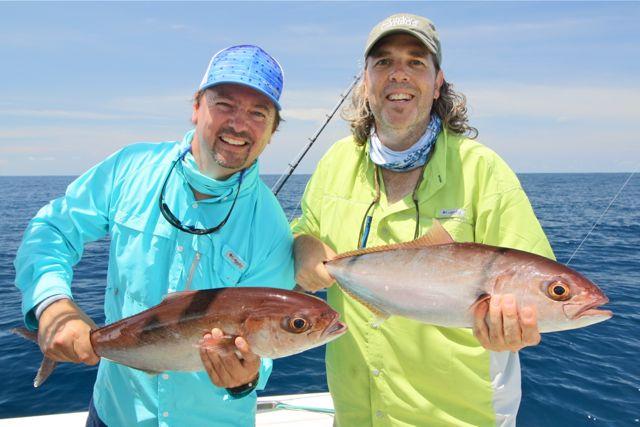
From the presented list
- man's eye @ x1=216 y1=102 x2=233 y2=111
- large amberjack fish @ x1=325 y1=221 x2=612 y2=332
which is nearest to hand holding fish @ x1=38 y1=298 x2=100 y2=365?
man's eye @ x1=216 y1=102 x2=233 y2=111

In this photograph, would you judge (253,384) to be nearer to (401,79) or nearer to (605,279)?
(401,79)

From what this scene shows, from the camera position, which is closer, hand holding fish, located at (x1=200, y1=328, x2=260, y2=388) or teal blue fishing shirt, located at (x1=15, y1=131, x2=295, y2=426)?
hand holding fish, located at (x1=200, y1=328, x2=260, y2=388)

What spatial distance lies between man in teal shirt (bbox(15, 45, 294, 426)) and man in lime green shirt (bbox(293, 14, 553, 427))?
50 cm

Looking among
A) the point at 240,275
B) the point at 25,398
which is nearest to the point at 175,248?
the point at 240,275

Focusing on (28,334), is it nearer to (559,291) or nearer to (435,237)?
(435,237)

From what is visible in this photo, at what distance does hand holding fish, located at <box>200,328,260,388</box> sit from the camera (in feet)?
8.61

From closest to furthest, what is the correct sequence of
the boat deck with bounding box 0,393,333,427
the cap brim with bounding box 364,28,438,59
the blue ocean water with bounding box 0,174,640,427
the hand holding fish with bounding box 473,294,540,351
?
1. the hand holding fish with bounding box 473,294,540,351
2. the cap brim with bounding box 364,28,438,59
3. the boat deck with bounding box 0,393,333,427
4. the blue ocean water with bounding box 0,174,640,427

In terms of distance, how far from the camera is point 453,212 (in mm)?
3033

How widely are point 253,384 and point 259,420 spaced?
2720 mm

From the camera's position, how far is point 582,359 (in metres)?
8.94

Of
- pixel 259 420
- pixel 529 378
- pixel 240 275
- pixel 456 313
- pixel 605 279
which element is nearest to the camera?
pixel 456 313

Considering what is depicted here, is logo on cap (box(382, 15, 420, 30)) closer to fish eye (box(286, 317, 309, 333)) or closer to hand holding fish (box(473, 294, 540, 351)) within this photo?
hand holding fish (box(473, 294, 540, 351))

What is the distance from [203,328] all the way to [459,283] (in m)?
1.46

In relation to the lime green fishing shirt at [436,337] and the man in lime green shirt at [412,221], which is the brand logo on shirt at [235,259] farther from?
the lime green fishing shirt at [436,337]
